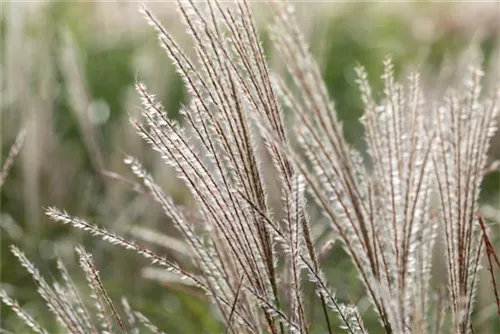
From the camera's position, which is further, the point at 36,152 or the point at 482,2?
the point at 482,2

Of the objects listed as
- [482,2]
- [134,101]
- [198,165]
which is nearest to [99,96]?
[134,101]

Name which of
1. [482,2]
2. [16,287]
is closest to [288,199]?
[16,287]

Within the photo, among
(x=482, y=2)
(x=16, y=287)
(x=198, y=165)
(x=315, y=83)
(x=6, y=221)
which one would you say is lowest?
(x=16, y=287)

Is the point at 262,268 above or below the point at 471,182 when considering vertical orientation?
below

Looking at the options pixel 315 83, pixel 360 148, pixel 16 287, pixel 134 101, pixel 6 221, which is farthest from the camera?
pixel 360 148

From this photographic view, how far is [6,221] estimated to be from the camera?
7.58 feet

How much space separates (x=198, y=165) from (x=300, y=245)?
0.49ft

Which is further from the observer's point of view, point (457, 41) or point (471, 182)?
point (457, 41)

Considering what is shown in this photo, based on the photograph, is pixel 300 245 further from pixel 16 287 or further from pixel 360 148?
pixel 360 148

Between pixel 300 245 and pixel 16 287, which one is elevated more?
pixel 300 245

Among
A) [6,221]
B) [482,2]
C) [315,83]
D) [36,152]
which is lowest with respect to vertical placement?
[6,221]

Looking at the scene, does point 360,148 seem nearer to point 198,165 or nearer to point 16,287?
point 16,287

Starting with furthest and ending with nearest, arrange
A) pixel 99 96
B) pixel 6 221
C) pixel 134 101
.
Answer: pixel 99 96 < pixel 134 101 < pixel 6 221

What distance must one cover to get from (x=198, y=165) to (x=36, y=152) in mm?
1527
